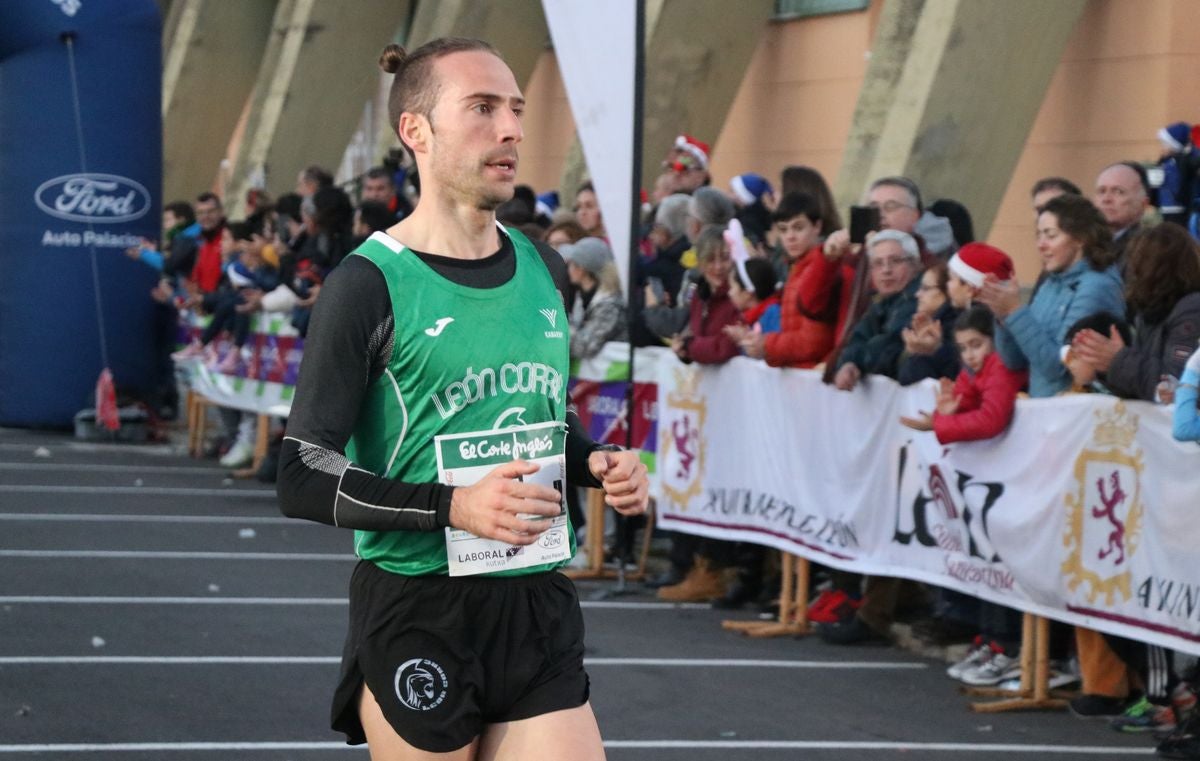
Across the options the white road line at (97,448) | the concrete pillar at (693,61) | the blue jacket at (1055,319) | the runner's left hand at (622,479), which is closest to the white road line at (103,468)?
the white road line at (97,448)

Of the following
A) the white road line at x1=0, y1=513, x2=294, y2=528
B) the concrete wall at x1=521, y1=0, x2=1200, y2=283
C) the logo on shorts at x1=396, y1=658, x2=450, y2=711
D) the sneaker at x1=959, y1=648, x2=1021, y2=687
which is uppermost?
the concrete wall at x1=521, y1=0, x2=1200, y2=283

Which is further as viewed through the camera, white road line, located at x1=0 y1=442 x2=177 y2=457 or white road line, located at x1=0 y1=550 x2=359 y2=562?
white road line, located at x1=0 y1=442 x2=177 y2=457

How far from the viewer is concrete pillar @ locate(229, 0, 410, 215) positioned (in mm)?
27344

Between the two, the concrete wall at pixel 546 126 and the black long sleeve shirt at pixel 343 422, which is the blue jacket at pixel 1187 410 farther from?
the concrete wall at pixel 546 126

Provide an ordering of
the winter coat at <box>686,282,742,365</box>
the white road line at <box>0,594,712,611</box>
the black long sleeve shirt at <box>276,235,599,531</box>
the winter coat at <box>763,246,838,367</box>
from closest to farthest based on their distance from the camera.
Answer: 1. the black long sleeve shirt at <box>276,235,599,531</box>
2. the winter coat at <box>763,246,838,367</box>
3. the white road line at <box>0,594,712,611</box>
4. the winter coat at <box>686,282,742,365</box>

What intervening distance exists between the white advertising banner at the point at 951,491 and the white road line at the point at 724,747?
501 millimetres

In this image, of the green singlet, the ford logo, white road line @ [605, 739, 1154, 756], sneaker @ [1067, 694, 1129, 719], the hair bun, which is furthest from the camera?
the ford logo

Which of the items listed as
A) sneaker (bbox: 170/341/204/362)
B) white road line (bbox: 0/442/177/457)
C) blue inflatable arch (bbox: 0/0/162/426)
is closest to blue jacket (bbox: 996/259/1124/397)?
sneaker (bbox: 170/341/204/362)

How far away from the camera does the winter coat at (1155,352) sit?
24.9 ft

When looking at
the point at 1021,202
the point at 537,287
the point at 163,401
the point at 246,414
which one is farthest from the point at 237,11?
the point at 537,287

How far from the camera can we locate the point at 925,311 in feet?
30.7

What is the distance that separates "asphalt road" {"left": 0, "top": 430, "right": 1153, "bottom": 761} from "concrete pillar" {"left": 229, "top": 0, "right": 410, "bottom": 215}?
1466 centimetres

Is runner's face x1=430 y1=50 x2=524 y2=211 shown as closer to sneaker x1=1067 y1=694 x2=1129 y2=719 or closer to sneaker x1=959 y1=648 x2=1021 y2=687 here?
sneaker x1=1067 y1=694 x2=1129 y2=719

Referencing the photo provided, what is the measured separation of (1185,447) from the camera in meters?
7.53
